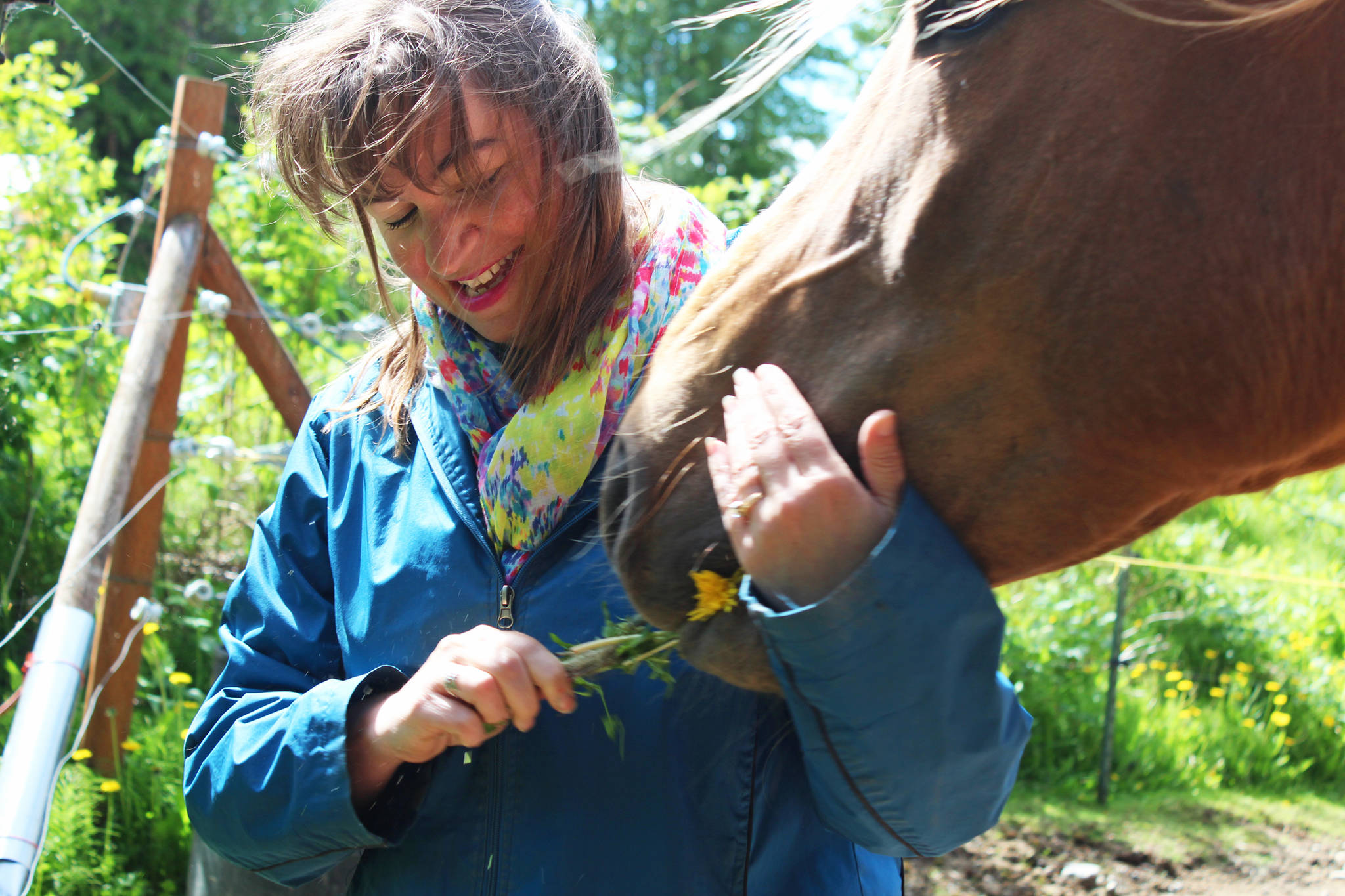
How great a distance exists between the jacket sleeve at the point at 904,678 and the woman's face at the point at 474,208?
0.73 m

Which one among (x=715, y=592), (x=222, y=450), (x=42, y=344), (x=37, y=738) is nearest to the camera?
(x=715, y=592)

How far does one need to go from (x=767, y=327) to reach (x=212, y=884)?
6.60ft

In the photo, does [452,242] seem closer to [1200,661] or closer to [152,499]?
[152,499]

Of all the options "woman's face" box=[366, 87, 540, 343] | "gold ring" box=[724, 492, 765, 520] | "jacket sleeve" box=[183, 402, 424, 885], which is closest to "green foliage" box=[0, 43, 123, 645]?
"jacket sleeve" box=[183, 402, 424, 885]

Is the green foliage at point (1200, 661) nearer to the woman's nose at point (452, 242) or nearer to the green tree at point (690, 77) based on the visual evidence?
the green tree at point (690, 77)

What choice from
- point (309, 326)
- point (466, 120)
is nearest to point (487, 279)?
point (466, 120)

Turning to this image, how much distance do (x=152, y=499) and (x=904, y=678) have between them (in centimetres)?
301

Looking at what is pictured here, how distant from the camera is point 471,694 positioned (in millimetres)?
1161

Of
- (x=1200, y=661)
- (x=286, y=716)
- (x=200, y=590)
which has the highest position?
(x=286, y=716)

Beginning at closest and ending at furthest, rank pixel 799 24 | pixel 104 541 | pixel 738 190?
pixel 799 24 → pixel 104 541 → pixel 738 190

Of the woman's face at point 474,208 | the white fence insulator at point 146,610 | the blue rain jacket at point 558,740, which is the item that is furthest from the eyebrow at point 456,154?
the white fence insulator at point 146,610

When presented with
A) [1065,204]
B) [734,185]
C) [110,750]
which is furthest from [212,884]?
[734,185]

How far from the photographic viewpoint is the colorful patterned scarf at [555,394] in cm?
142

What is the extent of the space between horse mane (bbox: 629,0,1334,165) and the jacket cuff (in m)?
0.79
